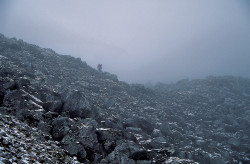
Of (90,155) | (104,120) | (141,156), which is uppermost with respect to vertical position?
(104,120)

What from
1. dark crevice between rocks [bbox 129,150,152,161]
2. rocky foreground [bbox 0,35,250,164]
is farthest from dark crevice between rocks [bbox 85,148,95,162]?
dark crevice between rocks [bbox 129,150,152,161]

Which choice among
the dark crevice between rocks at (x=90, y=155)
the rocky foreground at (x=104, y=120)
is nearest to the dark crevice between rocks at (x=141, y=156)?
the rocky foreground at (x=104, y=120)

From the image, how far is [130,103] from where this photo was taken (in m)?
52.8

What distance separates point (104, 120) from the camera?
29.2 metres

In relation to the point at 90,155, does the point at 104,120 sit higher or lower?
higher

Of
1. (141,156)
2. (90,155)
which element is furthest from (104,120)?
(141,156)

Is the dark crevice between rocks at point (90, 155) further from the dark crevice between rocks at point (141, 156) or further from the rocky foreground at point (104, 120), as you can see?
the dark crevice between rocks at point (141, 156)

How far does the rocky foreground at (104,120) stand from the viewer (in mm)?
18289

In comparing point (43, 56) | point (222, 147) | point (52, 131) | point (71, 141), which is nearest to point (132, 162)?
point (71, 141)

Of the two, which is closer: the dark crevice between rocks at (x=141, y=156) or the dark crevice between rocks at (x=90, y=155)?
the dark crevice between rocks at (x=90, y=155)

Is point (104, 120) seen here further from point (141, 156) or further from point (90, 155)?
point (141, 156)

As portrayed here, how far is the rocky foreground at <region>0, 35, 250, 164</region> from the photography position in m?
18.3

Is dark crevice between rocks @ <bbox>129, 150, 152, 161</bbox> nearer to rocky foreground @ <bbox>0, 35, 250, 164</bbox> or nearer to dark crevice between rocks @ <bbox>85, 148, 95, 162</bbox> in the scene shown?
rocky foreground @ <bbox>0, 35, 250, 164</bbox>

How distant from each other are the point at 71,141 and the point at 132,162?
7208 mm
